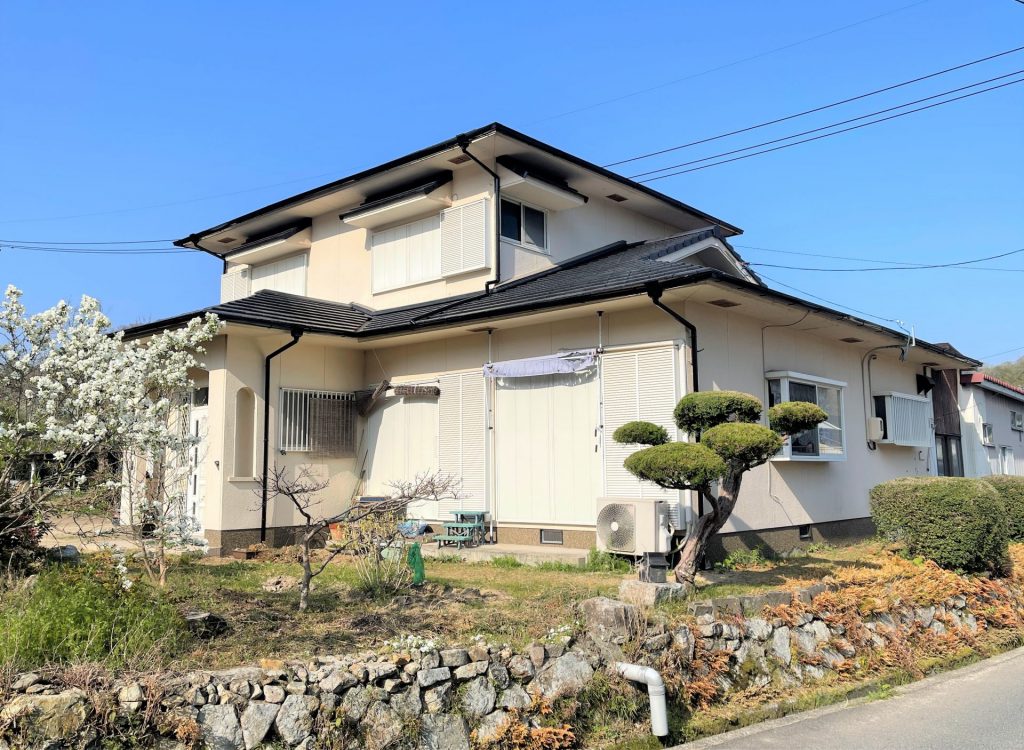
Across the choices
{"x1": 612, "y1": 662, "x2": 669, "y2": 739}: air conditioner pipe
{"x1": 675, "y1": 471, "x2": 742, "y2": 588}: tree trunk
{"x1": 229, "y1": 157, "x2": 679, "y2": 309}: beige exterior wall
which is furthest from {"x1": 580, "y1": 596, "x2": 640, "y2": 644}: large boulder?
{"x1": 229, "y1": 157, "x2": 679, "y2": 309}: beige exterior wall

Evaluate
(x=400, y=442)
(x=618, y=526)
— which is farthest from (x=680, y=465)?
(x=400, y=442)

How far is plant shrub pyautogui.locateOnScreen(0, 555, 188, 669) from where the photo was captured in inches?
189

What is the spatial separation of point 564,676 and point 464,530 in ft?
21.4

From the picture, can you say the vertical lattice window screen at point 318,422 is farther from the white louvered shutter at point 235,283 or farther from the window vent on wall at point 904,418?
the window vent on wall at point 904,418

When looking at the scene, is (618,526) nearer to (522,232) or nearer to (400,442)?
(400,442)

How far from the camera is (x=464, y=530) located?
1212 cm

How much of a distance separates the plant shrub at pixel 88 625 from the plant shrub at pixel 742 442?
16.7 ft

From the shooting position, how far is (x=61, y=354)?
6043 mm

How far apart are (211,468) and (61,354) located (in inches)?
256

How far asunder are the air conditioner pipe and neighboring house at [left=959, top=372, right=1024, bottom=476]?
16.8 meters

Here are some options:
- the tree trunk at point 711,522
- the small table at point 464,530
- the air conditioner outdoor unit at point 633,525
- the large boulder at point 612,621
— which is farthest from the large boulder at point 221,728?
the small table at point 464,530

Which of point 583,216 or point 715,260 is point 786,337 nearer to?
point 715,260

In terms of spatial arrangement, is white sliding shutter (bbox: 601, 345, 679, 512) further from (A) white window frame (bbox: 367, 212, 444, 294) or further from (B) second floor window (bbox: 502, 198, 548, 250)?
(A) white window frame (bbox: 367, 212, 444, 294)

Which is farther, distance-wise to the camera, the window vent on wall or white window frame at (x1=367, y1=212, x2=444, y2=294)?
the window vent on wall
